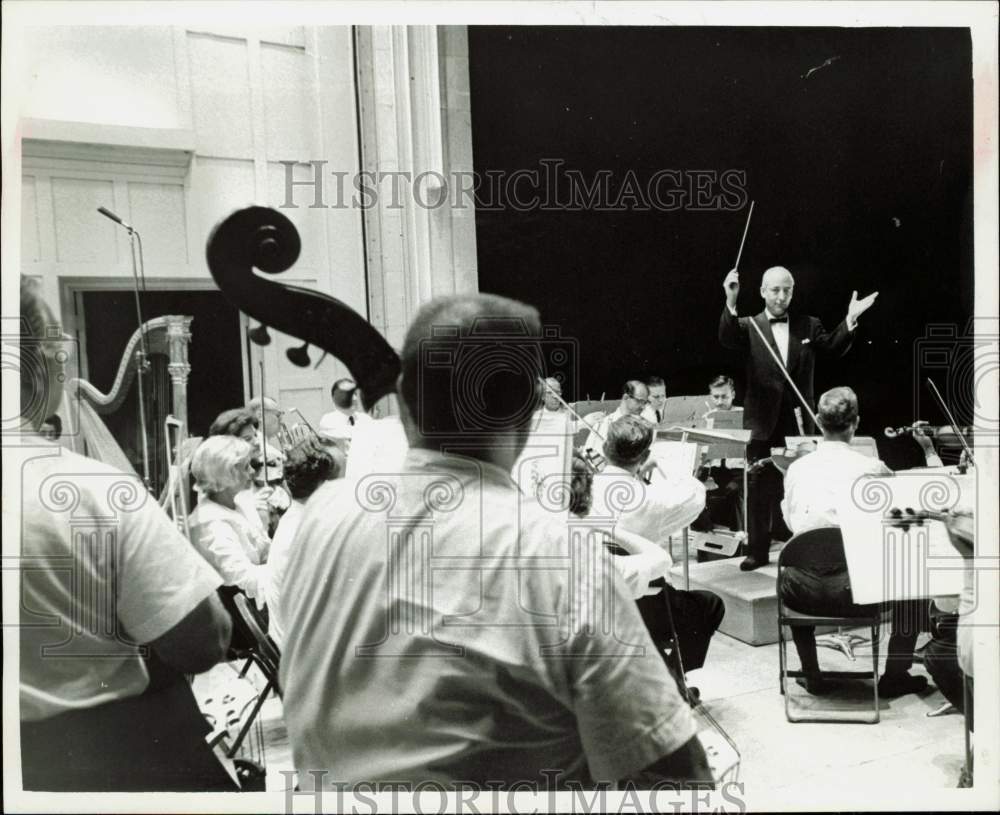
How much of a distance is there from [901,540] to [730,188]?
3.45 ft

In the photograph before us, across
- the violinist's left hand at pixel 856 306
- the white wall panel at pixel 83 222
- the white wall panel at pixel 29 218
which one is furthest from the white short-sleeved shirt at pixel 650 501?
the white wall panel at pixel 29 218

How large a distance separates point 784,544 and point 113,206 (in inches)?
77.2

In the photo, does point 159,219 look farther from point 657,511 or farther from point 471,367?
point 657,511

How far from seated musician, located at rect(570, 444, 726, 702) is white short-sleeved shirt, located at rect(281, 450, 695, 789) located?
0.06 metres

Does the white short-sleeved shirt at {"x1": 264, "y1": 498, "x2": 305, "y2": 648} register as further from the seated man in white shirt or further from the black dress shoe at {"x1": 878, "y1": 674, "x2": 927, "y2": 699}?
the black dress shoe at {"x1": 878, "y1": 674, "x2": 927, "y2": 699}

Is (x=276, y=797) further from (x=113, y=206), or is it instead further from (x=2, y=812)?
(x=113, y=206)

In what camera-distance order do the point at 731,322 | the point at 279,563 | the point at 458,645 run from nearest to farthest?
the point at 458,645 < the point at 279,563 < the point at 731,322

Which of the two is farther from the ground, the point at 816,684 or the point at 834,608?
the point at 834,608

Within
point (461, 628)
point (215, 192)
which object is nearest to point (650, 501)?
point (461, 628)

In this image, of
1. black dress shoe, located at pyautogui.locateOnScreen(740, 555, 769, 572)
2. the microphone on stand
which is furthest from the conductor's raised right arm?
the microphone on stand

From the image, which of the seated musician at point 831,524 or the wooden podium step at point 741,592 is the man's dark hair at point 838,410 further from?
the wooden podium step at point 741,592

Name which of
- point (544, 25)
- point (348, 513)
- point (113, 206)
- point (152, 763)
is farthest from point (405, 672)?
point (544, 25)

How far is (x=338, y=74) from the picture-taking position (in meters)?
2.04

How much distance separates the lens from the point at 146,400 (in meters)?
2.00
